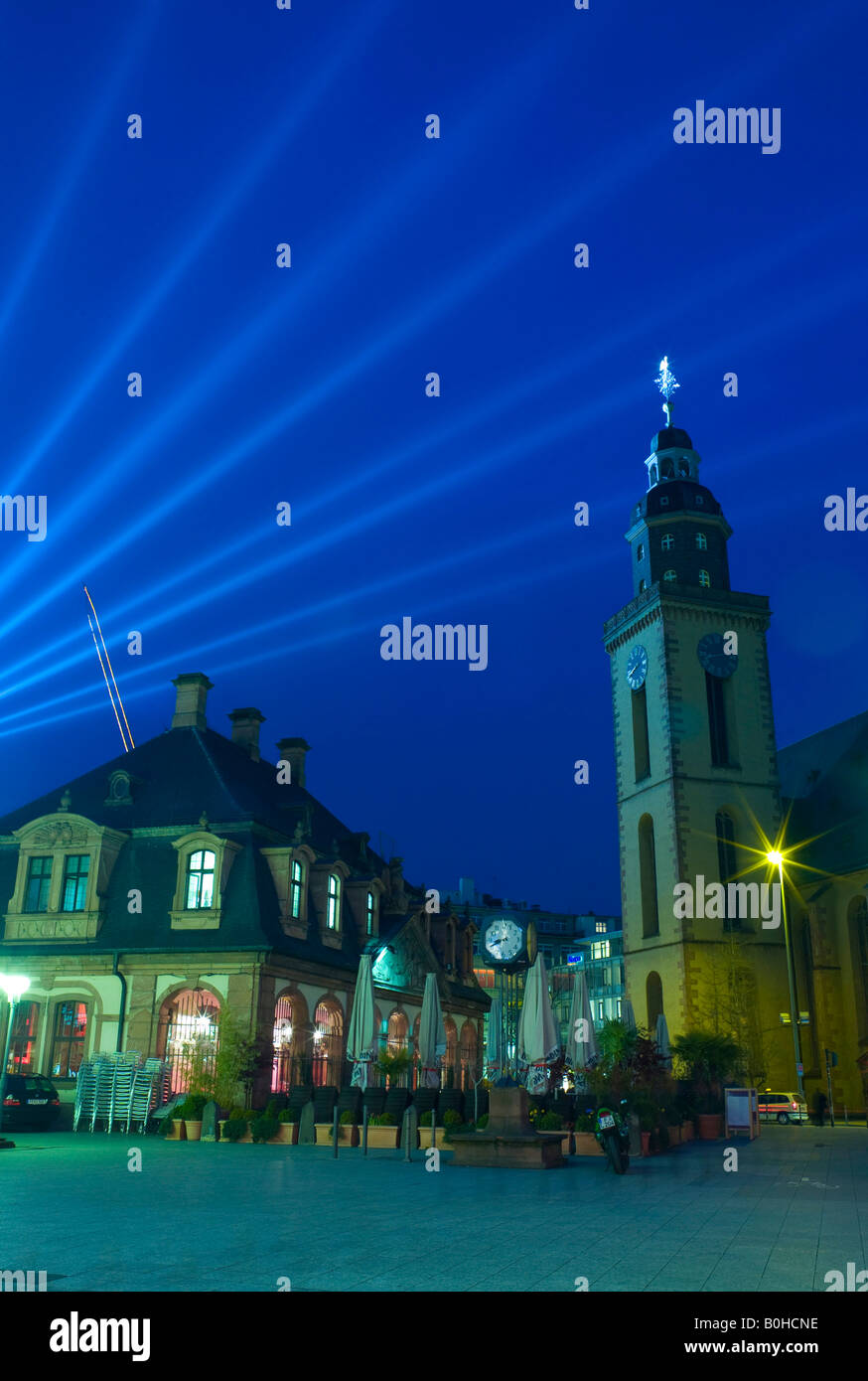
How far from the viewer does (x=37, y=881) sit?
119 feet

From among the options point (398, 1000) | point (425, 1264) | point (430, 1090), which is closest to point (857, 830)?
point (398, 1000)

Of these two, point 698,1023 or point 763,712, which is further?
point 763,712

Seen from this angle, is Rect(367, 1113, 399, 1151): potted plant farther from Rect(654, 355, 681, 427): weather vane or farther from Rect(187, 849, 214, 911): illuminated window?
Rect(654, 355, 681, 427): weather vane

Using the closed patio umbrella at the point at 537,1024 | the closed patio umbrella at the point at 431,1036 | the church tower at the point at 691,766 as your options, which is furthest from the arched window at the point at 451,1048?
the closed patio umbrella at the point at 537,1024

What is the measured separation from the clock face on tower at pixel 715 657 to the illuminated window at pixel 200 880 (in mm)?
33494

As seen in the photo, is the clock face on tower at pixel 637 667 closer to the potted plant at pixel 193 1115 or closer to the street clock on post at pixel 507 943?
the potted plant at pixel 193 1115

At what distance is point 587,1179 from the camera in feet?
61.6

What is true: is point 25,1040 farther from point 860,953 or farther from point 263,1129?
point 860,953

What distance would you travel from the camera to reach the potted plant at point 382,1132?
26.9m

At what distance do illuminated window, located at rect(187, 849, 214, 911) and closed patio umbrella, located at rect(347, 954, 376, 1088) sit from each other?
6448mm

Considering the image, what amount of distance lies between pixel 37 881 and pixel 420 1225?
26.7 metres

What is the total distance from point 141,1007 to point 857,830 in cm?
3716

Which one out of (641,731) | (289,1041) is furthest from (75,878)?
(641,731)

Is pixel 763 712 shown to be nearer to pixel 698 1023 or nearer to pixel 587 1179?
pixel 698 1023
